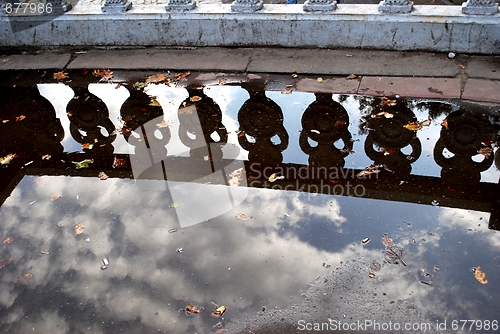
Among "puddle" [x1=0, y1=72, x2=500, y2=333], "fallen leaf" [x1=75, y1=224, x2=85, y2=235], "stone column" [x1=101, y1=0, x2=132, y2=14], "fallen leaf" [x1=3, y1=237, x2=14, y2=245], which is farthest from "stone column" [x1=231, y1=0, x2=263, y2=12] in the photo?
"fallen leaf" [x1=3, y1=237, x2=14, y2=245]

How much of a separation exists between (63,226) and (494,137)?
426 centimetres

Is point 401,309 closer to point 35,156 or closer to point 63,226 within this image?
point 63,226

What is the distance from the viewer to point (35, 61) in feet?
22.7

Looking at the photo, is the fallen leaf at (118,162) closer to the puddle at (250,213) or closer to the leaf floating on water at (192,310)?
the puddle at (250,213)

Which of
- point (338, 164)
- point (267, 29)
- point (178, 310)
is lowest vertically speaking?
point (178, 310)

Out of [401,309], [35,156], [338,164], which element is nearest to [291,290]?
[401,309]

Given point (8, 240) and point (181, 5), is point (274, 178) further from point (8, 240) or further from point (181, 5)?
point (181, 5)

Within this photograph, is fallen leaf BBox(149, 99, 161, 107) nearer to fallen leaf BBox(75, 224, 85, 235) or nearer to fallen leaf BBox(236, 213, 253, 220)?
fallen leaf BBox(75, 224, 85, 235)

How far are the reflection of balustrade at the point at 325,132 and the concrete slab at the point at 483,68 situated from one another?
5.57 ft

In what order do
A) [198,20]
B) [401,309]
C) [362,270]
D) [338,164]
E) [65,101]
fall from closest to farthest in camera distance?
[401,309] < [362,270] < [338,164] < [65,101] < [198,20]

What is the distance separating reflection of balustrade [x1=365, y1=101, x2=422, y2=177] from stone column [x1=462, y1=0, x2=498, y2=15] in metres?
1.58

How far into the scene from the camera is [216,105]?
220 inches

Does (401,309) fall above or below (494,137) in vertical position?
below

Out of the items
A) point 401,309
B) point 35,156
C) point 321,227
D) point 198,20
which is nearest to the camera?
point 401,309
